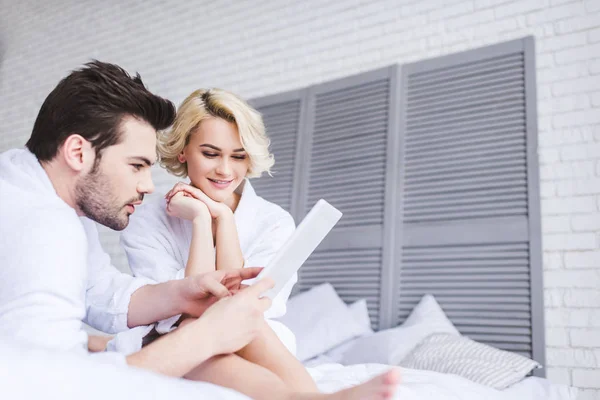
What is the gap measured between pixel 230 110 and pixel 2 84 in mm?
4616

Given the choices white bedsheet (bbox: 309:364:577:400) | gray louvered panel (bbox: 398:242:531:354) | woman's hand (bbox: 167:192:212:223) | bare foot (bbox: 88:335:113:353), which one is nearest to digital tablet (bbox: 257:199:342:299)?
white bedsheet (bbox: 309:364:577:400)

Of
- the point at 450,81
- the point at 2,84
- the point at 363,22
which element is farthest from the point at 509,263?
the point at 2,84

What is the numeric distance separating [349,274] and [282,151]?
3.01 feet

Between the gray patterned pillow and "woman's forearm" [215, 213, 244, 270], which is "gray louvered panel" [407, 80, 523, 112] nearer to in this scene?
the gray patterned pillow

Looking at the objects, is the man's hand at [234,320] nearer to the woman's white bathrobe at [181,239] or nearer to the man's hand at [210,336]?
the man's hand at [210,336]

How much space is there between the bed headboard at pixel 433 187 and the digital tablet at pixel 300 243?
171cm

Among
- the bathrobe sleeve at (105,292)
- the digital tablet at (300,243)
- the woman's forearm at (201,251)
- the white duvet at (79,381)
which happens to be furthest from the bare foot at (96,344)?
the white duvet at (79,381)

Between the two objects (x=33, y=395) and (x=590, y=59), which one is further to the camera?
(x=590, y=59)

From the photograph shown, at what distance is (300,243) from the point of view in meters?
1.17

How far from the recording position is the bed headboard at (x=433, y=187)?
8.77ft

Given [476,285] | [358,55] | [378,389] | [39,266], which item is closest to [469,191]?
[476,285]

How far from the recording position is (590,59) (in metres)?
2.72

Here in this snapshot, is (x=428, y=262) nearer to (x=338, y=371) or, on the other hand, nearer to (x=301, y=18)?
(x=338, y=371)

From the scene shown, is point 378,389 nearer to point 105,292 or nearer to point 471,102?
point 105,292
